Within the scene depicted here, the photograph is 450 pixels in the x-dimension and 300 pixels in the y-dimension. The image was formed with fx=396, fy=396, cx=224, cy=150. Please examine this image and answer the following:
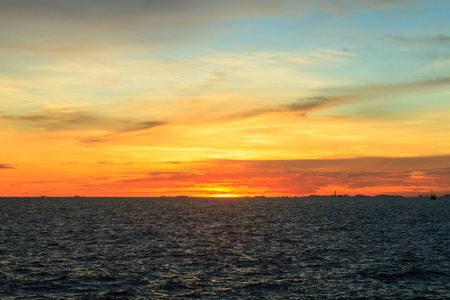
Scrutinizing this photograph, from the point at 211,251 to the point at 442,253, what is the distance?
105 ft

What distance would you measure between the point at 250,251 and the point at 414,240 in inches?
1256

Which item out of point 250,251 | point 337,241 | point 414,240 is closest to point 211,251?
point 250,251

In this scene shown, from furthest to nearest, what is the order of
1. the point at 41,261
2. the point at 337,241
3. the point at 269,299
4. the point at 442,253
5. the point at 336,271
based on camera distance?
the point at 337,241, the point at 442,253, the point at 41,261, the point at 336,271, the point at 269,299

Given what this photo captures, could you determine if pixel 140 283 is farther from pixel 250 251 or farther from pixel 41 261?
pixel 250 251

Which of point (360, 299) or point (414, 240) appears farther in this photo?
point (414, 240)

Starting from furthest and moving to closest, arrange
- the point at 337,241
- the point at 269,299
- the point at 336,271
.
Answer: the point at 337,241
the point at 336,271
the point at 269,299

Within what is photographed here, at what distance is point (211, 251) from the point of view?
5591 cm

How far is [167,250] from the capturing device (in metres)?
56.4

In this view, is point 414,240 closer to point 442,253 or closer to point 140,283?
point 442,253

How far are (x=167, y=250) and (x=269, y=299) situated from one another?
1055 inches

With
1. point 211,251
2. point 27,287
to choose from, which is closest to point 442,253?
point 211,251

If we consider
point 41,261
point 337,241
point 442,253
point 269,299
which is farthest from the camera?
point 337,241

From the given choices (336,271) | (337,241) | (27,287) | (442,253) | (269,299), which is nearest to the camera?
(269,299)

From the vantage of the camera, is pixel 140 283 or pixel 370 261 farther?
pixel 370 261
